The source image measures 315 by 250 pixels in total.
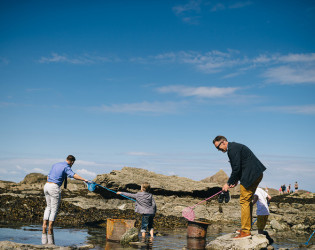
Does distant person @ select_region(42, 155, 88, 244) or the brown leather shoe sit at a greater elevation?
distant person @ select_region(42, 155, 88, 244)

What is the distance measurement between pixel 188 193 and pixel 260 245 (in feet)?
38.9

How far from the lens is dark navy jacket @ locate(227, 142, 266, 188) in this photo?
25.5 feet

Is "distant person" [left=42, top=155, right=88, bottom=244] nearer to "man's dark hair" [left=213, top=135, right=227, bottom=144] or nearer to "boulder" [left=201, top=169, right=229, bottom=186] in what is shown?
"man's dark hair" [left=213, top=135, right=227, bottom=144]

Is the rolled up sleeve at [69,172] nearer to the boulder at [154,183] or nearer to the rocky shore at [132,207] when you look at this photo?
the rocky shore at [132,207]

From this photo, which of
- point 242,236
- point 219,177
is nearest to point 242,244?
point 242,236

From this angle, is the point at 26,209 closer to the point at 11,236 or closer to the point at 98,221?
the point at 98,221

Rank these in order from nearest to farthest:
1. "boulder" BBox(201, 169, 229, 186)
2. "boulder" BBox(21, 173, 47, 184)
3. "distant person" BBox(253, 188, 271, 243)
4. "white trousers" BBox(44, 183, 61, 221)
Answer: "white trousers" BBox(44, 183, 61, 221)
"distant person" BBox(253, 188, 271, 243)
"boulder" BBox(21, 173, 47, 184)
"boulder" BBox(201, 169, 229, 186)

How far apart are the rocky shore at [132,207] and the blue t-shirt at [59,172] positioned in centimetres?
432

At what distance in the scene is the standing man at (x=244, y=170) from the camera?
780 cm

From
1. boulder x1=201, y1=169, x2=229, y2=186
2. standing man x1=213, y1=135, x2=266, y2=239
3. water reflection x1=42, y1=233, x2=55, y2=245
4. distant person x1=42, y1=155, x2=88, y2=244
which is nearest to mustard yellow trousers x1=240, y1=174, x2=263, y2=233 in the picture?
standing man x1=213, y1=135, x2=266, y2=239

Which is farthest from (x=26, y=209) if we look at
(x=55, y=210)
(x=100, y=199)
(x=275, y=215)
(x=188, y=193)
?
(x=275, y=215)

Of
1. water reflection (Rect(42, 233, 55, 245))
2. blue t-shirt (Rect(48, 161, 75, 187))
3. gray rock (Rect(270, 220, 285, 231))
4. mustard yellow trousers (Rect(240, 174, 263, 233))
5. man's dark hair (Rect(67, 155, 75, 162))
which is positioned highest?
man's dark hair (Rect(67, 155, 75, 162))

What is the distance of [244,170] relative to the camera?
7887mm

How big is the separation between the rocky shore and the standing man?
620 centimetres
